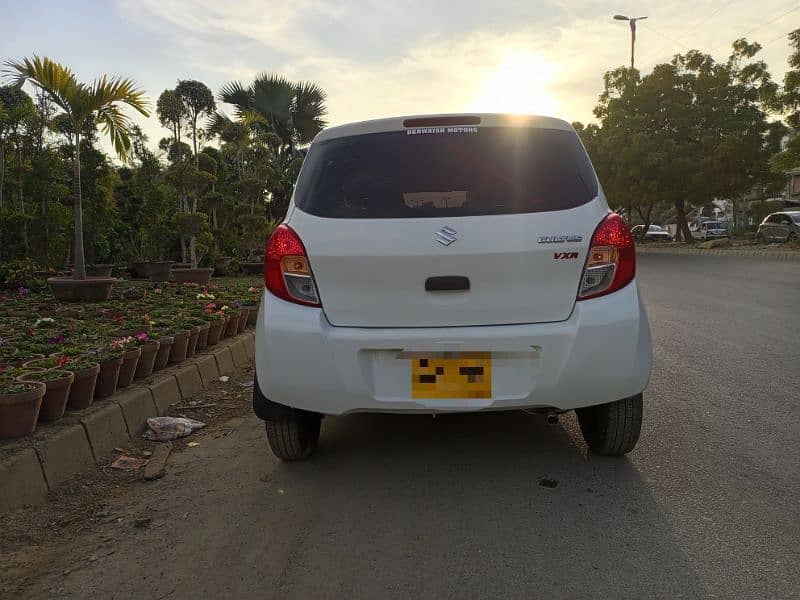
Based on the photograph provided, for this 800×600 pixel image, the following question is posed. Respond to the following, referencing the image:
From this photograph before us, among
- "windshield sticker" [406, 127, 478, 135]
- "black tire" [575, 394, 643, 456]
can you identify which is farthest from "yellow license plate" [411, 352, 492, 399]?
"windshield sticker" [406, 127, 478, 135]

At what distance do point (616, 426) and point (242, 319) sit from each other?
4442 mm

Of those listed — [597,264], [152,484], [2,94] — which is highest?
[2,94]

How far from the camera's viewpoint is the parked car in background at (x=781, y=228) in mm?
25300

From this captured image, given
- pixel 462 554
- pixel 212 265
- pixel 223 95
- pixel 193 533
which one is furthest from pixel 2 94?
pixel 223 95

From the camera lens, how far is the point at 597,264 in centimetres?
280

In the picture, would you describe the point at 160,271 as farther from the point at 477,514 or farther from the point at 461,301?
the point at 477,514

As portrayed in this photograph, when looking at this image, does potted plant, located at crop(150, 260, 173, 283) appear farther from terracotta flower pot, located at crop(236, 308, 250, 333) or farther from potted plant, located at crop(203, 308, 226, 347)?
potted plant, located at crop(203, 308, 226, 347)

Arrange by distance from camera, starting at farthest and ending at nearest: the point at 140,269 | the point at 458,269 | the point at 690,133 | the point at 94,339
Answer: the point at 690,133 < the point at 140,269 < the point at 94,339 < the point at 458,269

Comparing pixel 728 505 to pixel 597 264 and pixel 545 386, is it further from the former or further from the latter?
pixel 597 264

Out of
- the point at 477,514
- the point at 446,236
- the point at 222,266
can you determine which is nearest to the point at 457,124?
the point at 446,236

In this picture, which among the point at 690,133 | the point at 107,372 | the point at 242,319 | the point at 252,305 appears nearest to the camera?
the point at 107,372

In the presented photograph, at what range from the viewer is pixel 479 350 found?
A: 8.91 feet

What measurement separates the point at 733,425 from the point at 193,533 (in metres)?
3.05

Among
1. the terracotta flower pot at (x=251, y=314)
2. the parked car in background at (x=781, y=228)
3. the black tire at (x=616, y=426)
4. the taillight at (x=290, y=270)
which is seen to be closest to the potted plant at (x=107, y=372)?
the taillight at (x=290, y=270)
